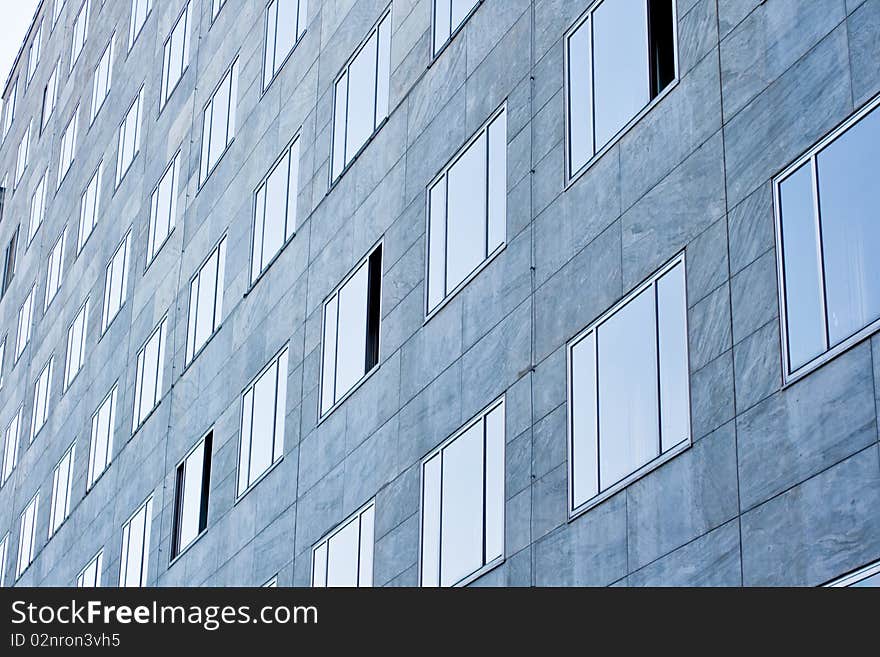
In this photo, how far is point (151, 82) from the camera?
60.7 metres

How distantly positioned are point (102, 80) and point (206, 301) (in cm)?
2336

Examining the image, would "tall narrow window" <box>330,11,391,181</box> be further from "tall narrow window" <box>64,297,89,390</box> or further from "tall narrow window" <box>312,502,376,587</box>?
"tall narrow window" <box>64,297,89,390</box>

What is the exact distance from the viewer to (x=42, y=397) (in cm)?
6869

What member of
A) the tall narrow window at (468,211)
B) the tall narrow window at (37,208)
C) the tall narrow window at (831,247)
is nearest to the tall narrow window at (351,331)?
the tall narrow window at (468,211)

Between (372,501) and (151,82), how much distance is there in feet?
95.2

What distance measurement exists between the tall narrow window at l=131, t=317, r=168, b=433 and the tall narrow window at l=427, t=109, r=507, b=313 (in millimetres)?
18521

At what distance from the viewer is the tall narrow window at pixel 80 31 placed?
7538 cm

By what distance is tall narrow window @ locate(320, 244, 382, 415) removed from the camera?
37.7 metres

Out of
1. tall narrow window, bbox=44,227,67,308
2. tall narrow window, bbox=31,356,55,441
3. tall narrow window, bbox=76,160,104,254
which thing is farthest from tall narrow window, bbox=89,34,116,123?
tall narrow window, bbox=31,356,55,441

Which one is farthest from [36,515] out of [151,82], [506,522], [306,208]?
[506,522]

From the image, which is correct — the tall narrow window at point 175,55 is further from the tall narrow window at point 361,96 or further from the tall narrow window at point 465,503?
the tall narrow window at point 465,503

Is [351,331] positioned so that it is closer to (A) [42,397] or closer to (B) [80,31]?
(A) [42,397]

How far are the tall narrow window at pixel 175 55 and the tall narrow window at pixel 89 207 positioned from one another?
26.3ft

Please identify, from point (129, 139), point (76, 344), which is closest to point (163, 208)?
point (129, 139)
